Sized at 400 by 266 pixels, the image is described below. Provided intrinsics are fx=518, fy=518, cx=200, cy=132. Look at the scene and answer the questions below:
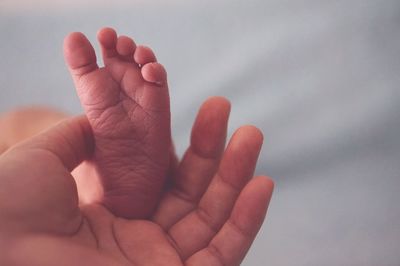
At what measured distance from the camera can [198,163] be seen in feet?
2.81

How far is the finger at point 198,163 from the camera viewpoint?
2.73ft

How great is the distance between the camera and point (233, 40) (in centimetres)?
114

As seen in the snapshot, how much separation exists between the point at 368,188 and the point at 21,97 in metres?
0.75

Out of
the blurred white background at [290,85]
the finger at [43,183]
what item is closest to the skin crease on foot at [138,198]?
the finger at [43,183]

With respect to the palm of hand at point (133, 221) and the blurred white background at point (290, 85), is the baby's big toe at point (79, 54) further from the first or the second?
the blurred white background at point (290, 85)

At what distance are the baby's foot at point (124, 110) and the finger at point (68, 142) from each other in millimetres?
22

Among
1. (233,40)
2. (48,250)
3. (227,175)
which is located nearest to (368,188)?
(227,175)

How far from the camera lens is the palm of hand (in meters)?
0.63

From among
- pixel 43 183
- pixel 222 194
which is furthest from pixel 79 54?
pixel 222 194

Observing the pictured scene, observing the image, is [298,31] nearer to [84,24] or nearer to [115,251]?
[84,24]

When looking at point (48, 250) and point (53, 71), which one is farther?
point (53, 71)

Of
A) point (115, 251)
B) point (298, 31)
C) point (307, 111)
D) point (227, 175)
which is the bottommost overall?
point (115, 251)

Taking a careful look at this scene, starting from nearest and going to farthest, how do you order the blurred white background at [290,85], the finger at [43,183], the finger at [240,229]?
the finger at [43,183] → the finger at [240,229] → the blurred white background at [290,85]

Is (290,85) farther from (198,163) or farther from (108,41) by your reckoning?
(108,41)
